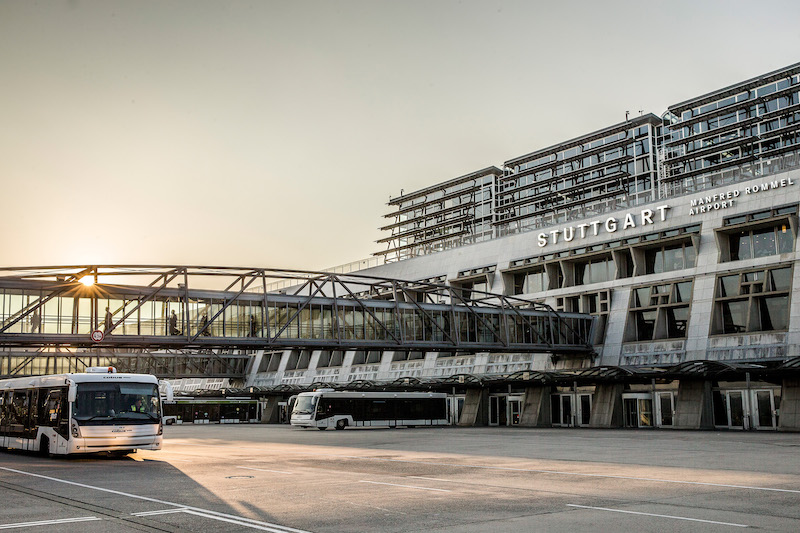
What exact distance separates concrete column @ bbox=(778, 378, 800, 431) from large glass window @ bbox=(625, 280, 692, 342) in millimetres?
10093

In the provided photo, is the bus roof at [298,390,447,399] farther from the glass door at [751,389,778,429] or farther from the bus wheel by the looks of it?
the bus wheel

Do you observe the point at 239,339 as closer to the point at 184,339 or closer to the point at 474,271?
the point at 184,339

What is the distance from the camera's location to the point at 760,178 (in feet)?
157

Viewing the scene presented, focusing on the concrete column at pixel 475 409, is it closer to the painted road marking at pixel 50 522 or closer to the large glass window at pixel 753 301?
the large glass window at pixel 753 301

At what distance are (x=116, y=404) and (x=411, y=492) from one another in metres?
13.9

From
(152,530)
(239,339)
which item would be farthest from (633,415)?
(152,530)

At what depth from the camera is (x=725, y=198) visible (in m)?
49.4

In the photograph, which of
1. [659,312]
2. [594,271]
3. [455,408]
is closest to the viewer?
[659,312]

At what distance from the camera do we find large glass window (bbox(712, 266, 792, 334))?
46312 millimetres

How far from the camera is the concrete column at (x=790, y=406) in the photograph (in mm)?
40125

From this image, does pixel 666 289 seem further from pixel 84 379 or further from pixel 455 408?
pixel 84 379

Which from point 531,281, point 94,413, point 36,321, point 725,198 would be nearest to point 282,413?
point 531,281

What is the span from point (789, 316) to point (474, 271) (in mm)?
27591

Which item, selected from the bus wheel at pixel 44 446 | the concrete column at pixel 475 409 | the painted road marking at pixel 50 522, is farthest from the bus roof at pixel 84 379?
the concrete column at pixel 475 409
